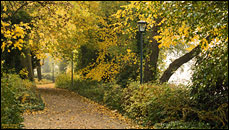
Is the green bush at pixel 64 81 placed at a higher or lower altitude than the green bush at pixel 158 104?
lower

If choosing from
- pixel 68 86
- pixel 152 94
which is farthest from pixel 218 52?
pixel 68 86

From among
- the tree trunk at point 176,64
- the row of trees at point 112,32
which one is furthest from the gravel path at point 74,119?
the tree trunk at point 176,64

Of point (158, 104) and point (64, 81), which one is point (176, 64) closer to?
point (158, 104)

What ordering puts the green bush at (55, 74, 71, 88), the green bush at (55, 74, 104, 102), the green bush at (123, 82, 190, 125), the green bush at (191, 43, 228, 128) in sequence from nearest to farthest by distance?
1. the green bush at (191, 43, 228, 128)
2. the green bush at (123, 82, 190, 125)
3. the green bush at (55, 74, 104, 102)
4. the green bush at (55, 74, 71, 88)

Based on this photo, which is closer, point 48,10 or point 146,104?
point 146,104

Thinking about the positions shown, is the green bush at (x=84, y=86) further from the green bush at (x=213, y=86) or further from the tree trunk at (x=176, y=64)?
the green bush at (x=213, y=86)

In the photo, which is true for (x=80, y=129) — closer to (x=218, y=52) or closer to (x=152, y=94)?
(x=152, y=94)

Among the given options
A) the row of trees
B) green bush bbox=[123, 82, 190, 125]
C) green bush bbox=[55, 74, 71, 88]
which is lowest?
green bush bbox=[55, 74, 71, 88]

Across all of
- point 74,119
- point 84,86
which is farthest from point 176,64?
point 84,86

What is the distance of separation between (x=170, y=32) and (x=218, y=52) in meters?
1.40

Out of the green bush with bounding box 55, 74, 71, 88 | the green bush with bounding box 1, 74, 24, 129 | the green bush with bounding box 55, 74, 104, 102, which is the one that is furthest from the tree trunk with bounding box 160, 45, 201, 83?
the green bush with bounding box 55, 74, 71, 88

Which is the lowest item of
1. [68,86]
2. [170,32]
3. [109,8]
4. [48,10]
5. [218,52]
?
[68,86]

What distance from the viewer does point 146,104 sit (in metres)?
8.45

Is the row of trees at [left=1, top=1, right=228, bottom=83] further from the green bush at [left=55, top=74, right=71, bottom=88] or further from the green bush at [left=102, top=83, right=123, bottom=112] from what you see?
the green bush at [left=55, top=74, right=71, bottom=88]
